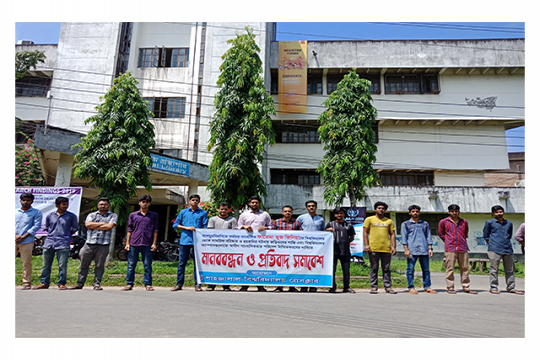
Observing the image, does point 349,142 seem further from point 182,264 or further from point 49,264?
point 49,264

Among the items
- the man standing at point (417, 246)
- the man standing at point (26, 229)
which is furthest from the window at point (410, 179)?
the man standing at point (26, 229)

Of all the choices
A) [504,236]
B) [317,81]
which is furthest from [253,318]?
[317,81]

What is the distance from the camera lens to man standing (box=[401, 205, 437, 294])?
23.3 ft

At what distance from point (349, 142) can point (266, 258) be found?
8.09 m

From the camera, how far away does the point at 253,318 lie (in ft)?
13.9

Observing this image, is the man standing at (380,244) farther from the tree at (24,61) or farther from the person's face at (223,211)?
the tree at (24,61)

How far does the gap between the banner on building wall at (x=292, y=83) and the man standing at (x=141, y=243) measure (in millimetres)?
15932

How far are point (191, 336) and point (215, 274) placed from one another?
11.7 ft

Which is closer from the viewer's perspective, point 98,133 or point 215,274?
point 215,274

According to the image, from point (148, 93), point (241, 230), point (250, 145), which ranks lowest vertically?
point (241, 230)

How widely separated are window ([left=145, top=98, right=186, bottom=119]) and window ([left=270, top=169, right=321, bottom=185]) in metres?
6.70

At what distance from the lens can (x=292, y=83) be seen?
877 inches

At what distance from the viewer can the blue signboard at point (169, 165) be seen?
14.3 metres
